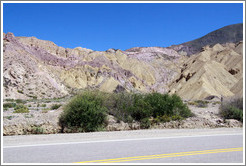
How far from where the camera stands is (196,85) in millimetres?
62469

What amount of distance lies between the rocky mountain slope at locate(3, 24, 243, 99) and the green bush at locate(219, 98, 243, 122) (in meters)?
31.4

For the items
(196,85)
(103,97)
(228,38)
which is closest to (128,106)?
(103,97)

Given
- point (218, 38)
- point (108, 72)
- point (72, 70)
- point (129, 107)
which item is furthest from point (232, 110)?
point (218, 38)

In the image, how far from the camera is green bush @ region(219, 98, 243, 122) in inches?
683

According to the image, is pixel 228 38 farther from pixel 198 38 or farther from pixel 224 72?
pixel 224 72

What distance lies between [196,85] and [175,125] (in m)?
49.9

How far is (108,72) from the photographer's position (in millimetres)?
72438

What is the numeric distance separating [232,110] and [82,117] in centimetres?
1104

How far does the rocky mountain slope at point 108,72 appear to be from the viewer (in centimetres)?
4444

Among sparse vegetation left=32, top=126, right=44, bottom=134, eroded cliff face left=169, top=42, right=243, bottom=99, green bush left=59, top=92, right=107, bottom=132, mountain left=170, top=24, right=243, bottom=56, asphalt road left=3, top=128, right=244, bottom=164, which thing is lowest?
asphalt road left=3, top=128, right=244, bottom=164

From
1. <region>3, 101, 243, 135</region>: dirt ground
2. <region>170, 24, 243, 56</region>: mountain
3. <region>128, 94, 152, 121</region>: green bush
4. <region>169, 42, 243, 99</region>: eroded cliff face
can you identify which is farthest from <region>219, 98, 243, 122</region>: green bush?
<region>170, 24, 243, 56</region>: mountain

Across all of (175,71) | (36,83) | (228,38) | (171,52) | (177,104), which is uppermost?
(228,38)

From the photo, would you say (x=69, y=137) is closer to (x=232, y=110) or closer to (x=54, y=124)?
(x=54, y=124)

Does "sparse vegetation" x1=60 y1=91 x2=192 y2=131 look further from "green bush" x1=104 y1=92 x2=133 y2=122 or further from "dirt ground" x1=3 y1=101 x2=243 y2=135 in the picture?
"dirt ground" x1=3 y1=101 x2=243 y2=135
